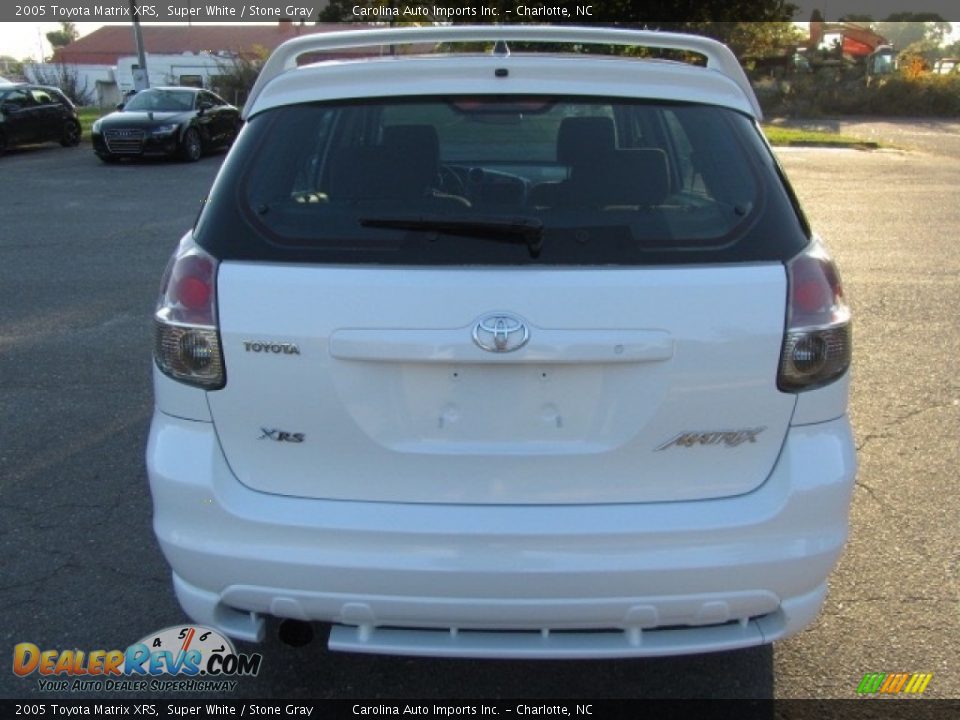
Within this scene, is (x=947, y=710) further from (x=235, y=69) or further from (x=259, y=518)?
(x=235, y=69)

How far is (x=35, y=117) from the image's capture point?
20859mm

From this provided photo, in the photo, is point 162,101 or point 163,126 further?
point 162,101

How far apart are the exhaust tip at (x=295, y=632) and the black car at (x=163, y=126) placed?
1713 cm

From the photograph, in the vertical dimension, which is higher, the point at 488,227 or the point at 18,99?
the point at 488,227

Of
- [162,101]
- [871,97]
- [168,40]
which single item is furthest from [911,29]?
[162,101]

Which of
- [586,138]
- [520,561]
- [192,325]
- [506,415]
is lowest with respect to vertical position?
[520,561]

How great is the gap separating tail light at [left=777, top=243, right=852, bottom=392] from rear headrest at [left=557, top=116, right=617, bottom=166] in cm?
63

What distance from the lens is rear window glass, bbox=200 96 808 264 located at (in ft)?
7.63

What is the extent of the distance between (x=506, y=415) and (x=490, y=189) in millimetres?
730

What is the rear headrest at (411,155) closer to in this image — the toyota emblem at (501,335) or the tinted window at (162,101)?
the toyota emblem at (501,335)

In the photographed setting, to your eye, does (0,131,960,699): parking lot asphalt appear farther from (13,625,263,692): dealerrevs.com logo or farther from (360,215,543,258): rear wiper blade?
(360,215,543,258): rear wiper blade

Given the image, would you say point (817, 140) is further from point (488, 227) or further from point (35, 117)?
point (488, 227)

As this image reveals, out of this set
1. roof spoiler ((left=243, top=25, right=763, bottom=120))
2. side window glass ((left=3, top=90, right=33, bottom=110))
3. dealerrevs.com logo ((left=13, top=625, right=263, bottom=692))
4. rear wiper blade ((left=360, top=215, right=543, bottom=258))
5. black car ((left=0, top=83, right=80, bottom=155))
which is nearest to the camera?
rear wiper blade ((left=360, top=215, right=543, bottom=258))

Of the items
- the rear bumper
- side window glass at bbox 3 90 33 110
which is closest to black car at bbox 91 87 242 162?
side window glass at bbox 3 90 33 110
